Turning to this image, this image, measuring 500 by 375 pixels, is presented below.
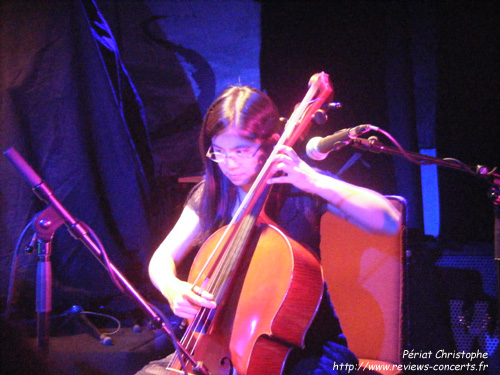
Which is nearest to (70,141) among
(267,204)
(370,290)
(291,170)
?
(267,204)

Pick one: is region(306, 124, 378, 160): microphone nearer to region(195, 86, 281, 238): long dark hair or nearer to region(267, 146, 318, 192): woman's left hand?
region(267, 146, 318, 192): woman's left hand

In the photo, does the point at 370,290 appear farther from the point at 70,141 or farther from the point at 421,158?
the point at 70,141

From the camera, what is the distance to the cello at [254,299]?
3.95 ft

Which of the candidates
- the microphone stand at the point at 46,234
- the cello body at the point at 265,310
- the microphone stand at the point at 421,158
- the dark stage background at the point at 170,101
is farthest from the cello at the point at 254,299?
the dark stage background at the point at 170,101

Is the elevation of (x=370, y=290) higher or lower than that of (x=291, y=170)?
lower

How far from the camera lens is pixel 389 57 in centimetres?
278

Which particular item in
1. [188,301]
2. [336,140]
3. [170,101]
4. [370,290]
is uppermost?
[170,101]

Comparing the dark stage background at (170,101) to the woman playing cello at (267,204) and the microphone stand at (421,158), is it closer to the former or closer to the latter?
the microphone stand at (421,158)

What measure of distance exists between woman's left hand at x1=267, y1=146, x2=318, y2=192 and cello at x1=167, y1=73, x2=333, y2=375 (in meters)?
0.03

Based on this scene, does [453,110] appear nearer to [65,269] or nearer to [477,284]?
[477,284]

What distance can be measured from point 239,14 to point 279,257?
94.0 inches

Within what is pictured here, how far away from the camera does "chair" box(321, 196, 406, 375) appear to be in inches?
63.8

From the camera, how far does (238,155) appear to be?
1599 mm

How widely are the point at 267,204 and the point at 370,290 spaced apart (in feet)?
2.17
